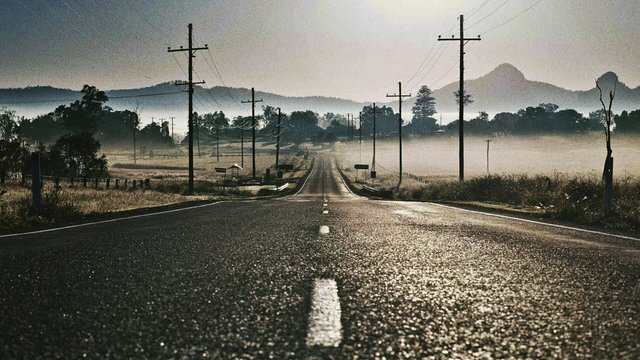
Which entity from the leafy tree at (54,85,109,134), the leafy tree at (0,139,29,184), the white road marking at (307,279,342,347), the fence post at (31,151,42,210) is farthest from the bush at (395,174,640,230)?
the leafy tree at (54,85,109,134)

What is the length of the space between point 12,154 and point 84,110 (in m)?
70.5

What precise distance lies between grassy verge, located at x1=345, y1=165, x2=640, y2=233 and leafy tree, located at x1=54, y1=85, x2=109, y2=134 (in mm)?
93880

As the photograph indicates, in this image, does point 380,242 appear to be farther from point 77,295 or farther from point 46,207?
point 46,207

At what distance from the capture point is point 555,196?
64.6 ft

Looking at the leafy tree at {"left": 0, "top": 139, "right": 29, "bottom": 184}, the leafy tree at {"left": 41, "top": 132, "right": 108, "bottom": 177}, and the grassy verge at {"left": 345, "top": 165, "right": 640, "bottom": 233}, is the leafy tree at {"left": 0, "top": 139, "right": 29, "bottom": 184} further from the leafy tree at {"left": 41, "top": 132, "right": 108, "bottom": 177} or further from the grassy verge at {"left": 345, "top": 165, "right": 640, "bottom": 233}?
the grassy verge at {"left": 345, "top": 165, "right": 640, "bottom": 233}

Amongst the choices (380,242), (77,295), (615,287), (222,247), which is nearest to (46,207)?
(222,247)

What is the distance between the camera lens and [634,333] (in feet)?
9.61

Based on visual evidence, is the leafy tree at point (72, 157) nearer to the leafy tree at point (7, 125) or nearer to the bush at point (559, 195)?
the bush at point (559, 195)

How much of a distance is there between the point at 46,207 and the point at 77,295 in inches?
391

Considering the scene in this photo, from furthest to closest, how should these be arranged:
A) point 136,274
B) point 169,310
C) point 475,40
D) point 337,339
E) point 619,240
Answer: point 475,40
point 619,240
point 136,274
point 169,310
point 337,339

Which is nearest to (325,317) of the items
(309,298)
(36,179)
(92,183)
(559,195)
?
(309,298)

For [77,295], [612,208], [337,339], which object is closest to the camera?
[337,339]

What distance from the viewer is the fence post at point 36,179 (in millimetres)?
12072

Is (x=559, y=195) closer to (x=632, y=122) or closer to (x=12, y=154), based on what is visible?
(x=12, y=154)
